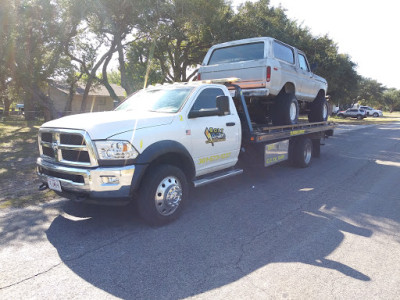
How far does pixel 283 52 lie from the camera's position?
777 centimetres

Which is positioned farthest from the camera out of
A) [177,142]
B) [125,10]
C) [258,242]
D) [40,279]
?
[125,10]

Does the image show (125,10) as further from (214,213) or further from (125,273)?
(125,273)

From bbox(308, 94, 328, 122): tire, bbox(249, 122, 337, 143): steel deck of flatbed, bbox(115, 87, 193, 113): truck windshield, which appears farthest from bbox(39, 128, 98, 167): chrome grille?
bbox(308, 94, 328, 122): tire

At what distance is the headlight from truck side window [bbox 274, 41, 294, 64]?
497 centimetres

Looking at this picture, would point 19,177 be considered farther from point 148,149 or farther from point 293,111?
point 293,111

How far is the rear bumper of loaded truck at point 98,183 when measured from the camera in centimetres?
372

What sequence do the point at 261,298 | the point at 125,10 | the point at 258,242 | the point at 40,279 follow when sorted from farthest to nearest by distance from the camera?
the point at 125,10, the point at 258,242, the point at 40,279, the point at 261,298

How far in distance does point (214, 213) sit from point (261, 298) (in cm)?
214

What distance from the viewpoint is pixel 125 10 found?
1391 centimetres

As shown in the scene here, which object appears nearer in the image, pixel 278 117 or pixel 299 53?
pixel 278 117

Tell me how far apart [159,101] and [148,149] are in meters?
1.34

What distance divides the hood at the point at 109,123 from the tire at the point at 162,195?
661 mm

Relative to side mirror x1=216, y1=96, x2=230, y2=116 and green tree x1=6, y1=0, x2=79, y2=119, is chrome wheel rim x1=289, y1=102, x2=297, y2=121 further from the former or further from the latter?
green tree x1=6, y1=0, x2=79, y2=119

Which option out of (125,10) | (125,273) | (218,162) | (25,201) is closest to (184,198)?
(218,162)
